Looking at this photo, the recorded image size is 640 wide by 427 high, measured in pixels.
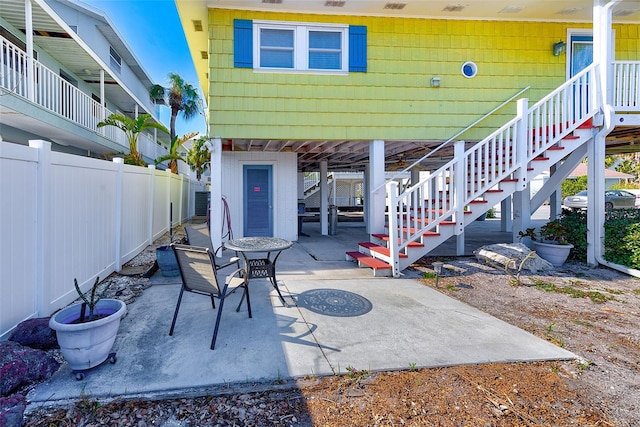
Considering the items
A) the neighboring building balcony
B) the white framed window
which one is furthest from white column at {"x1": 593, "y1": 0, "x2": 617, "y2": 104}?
the neighboring building balcony

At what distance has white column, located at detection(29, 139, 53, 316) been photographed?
9.84 ft

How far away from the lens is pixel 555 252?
6113 millimetres

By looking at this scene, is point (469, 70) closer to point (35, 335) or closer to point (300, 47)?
point (300, 47)

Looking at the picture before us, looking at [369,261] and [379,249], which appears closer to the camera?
[369,261]

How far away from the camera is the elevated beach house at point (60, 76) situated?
6.86 m

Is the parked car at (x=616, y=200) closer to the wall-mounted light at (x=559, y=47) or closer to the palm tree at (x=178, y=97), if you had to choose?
the wall-mounted light at (x=559, y=47)

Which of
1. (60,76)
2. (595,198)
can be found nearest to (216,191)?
(595,198)

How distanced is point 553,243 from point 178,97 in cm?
1802

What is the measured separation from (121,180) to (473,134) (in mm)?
6867

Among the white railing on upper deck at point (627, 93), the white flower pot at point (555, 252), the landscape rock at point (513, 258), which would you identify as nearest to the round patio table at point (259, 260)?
the landscape rock at point (513, 258)

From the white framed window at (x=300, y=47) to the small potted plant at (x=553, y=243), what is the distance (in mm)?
5116

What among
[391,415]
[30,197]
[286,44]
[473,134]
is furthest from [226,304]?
[473,134]

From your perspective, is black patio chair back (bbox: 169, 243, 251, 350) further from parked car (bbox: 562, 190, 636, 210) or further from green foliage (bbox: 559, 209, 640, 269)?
parked car (bbox: 562, 190, 636, 210)

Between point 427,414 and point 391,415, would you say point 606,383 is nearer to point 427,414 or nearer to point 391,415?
point 427,414
